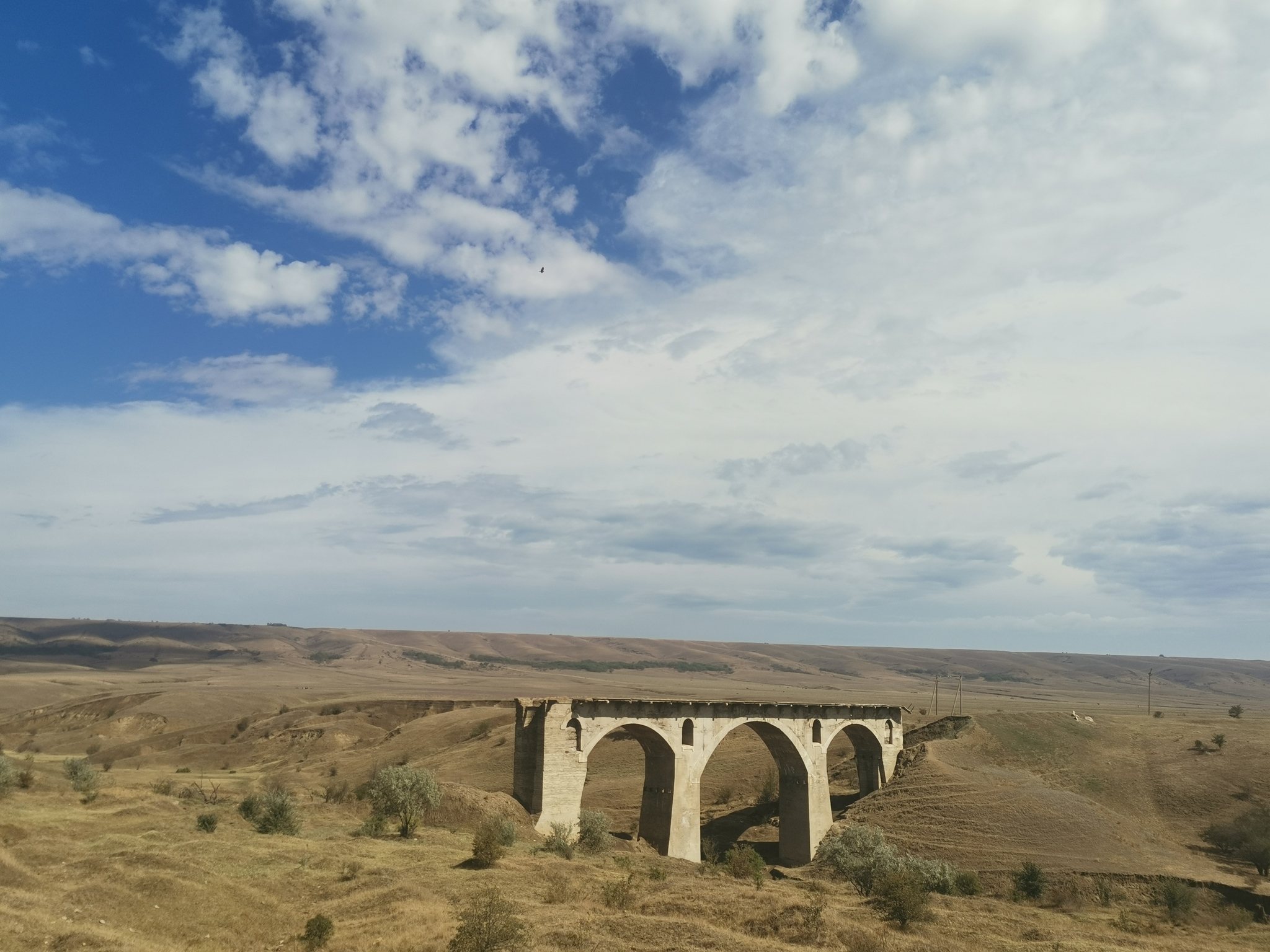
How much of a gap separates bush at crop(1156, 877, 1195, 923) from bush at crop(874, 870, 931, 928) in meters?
9.09

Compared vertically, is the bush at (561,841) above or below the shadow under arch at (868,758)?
below

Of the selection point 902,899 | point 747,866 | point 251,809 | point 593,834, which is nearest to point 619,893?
point 902,899

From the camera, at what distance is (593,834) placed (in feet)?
119

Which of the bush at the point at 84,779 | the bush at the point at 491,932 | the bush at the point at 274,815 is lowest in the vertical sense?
the bush at the point at 84,779

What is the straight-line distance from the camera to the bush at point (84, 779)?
40656 millimetres

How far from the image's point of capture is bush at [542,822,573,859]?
32.9 m

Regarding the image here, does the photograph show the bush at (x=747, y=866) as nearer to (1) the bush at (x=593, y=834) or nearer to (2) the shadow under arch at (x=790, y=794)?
(1) the bush at (x=593, y=834)

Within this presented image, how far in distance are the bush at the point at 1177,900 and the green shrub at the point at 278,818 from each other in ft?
108

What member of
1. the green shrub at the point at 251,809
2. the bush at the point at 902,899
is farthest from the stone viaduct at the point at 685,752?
the bush at the point at 902,899

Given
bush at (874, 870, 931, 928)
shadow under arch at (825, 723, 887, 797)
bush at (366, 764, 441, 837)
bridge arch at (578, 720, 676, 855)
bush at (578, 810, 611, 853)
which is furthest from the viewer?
shadow under arch at (825, 723, 887, 797)

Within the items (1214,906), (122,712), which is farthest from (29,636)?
(1214,906)

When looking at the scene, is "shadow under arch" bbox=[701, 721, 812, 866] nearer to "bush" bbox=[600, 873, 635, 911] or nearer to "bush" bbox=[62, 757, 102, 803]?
"bush" bbox=[600, 873, 635, 911]

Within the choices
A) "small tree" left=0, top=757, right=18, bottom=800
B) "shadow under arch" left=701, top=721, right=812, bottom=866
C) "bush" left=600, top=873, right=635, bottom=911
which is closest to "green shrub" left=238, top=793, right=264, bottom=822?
"small tree" left=0, top=757, right=18, bottom=800

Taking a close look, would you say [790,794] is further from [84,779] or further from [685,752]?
[84,779]
